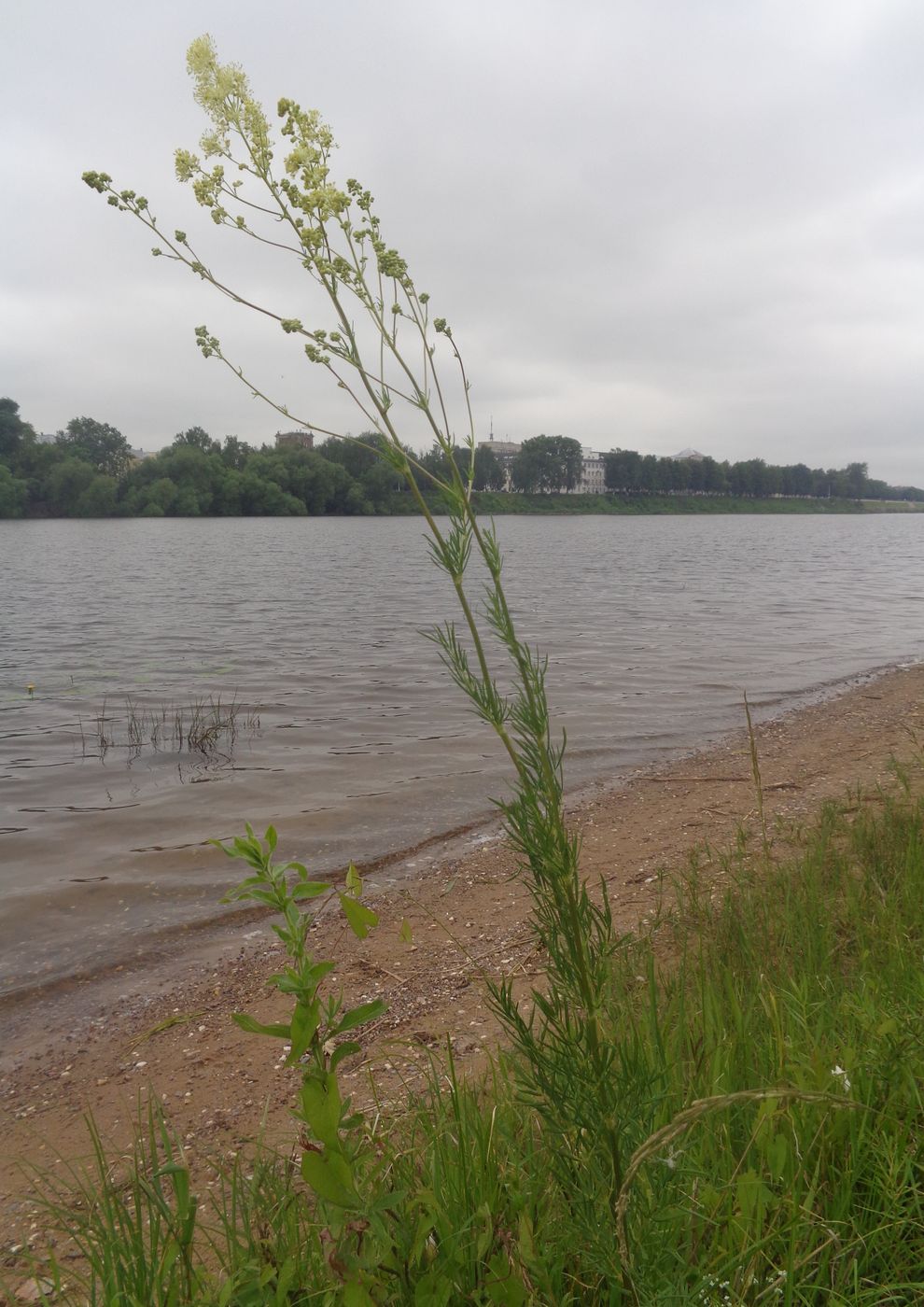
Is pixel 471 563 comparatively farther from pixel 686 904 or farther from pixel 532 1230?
pixel 686 904

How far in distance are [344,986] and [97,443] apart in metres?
132

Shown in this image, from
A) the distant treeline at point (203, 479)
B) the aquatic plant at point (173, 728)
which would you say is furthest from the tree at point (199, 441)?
the aquatic plant at point (173, 728)

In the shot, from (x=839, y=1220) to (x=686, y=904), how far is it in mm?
3504

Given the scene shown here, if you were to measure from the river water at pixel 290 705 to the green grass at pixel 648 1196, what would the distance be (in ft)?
3.75

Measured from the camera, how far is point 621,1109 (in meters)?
1.69

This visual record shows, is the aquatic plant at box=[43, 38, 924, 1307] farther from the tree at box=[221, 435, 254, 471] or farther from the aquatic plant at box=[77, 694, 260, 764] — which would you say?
the tree at box=[221, 435, 254, 471]

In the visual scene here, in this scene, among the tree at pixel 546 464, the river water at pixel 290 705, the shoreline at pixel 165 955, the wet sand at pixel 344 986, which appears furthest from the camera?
the tree at pixel 546 464

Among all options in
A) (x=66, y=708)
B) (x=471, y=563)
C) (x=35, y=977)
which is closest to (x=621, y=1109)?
(x=471, y=563)

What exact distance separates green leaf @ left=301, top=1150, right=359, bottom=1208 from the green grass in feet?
0.22

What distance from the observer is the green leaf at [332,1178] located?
1732 mm

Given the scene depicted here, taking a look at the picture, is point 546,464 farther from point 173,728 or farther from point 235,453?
point 173,728

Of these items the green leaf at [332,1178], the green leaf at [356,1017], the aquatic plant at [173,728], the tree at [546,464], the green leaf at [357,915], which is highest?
the tree at [546,464]

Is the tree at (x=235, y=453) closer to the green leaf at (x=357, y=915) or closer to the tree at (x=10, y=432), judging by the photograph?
the tree at (x=10, y=432)

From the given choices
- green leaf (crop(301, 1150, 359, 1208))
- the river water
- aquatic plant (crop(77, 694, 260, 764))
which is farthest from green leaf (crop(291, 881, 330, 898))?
aquatic plant (crop(77, 694, 260, 764))
